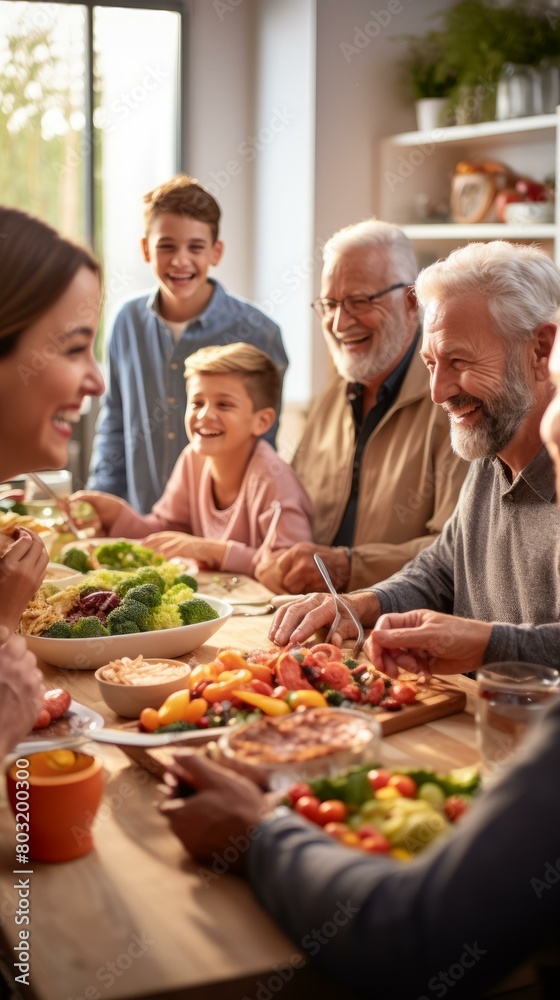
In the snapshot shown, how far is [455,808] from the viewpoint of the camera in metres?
1.34

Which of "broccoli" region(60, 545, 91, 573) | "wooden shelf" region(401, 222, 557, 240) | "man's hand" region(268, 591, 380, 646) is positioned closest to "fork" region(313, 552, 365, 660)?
"man's hand" region(268, 591, 380, 646)

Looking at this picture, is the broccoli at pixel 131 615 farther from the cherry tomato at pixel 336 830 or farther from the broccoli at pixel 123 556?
the cherry tomato at pixel 336 830

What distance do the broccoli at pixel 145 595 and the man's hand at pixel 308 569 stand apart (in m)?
0.64

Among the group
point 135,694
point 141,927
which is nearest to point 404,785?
point 141,927

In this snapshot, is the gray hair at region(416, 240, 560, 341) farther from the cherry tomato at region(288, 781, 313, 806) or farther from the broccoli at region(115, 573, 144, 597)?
the cherry tomato at region(288, 781, 313, 806)

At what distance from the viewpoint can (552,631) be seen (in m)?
1.99

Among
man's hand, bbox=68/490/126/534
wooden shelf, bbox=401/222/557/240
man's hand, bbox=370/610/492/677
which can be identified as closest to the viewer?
man's hand, bbox=370/610/492/677

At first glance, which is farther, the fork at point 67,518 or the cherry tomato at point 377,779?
the fork at point 67,518

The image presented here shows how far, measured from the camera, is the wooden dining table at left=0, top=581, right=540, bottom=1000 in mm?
1129

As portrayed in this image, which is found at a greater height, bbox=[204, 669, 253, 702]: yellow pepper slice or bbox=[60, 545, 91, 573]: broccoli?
bbox=[60, 545, 91, 573]: broccoli

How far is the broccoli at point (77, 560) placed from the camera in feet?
9.30

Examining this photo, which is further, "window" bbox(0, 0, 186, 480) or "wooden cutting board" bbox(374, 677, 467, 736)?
"window" bbox(0, 0, 186, 480)

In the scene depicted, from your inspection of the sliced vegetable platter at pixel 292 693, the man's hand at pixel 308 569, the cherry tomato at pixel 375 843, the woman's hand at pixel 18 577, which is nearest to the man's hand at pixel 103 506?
the man's hand at pixel 308 569

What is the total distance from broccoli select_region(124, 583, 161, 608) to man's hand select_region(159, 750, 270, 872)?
0.85 metres
